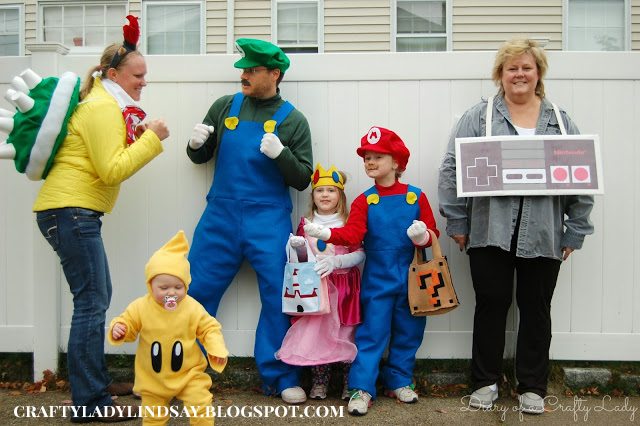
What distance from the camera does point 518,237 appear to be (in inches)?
140

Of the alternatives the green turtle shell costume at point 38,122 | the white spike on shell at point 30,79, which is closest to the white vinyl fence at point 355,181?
the white spike on shell at point 30,79

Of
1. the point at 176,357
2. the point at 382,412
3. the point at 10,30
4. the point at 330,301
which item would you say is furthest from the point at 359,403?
the point at 10,30

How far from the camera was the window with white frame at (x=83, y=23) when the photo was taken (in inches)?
375

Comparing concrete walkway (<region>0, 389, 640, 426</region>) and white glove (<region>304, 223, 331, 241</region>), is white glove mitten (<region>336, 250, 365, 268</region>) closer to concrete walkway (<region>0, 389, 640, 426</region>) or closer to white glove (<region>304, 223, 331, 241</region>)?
white glove (<region>304, 223, 331, 241</region>)

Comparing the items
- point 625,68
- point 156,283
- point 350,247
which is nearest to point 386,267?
point 350,247

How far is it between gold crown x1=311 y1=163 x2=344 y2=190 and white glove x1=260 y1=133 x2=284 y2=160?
1.02 ft

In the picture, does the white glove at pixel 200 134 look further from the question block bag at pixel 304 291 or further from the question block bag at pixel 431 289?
the question block bag at pixel 431 289

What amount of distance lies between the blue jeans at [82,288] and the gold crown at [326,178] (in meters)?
1.21

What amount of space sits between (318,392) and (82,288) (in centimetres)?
137

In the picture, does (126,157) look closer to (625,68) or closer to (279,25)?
(625,68)

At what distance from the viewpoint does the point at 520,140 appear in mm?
3650

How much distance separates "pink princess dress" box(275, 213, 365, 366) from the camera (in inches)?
148

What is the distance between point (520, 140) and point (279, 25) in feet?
20.6

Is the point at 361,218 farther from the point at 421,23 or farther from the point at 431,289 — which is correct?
the point at 421,23
